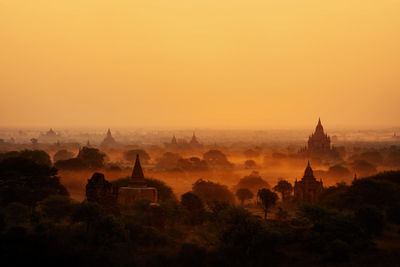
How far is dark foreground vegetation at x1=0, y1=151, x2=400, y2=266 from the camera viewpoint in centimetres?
3023

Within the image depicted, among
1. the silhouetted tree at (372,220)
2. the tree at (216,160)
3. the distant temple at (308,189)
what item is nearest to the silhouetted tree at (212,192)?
the distant temple at (308,189)

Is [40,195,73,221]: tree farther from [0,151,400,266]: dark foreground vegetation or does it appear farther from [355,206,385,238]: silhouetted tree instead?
[355,206,385,238]: silhouetted tree

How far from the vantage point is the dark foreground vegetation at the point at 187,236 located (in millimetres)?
30234

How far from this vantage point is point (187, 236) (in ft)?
118

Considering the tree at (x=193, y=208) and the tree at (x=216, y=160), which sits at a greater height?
the tree at (x=216, y=160)

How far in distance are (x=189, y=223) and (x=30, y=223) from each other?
10.8 meters

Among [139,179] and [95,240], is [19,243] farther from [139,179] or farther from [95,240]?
[139,179]

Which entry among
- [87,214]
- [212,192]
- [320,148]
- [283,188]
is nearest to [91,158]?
[212,192]

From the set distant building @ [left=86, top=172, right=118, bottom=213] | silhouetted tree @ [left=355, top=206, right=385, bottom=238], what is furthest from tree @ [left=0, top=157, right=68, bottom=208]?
silhouetted tree @ [left=355, top=206, right=385, bottom=238]

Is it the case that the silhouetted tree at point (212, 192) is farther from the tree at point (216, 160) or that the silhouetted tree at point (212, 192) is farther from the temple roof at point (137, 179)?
the tree at point (216, 160)

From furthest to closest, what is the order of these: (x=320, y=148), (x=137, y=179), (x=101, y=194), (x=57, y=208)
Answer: (x=320, y=148), (x=137, y=179), (x=101, y=194), (x=57, y=208)

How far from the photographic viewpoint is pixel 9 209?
38.2m

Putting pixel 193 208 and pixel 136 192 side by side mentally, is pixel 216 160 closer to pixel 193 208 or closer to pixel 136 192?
pixel 136 192

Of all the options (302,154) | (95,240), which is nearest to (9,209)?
(95,240)
